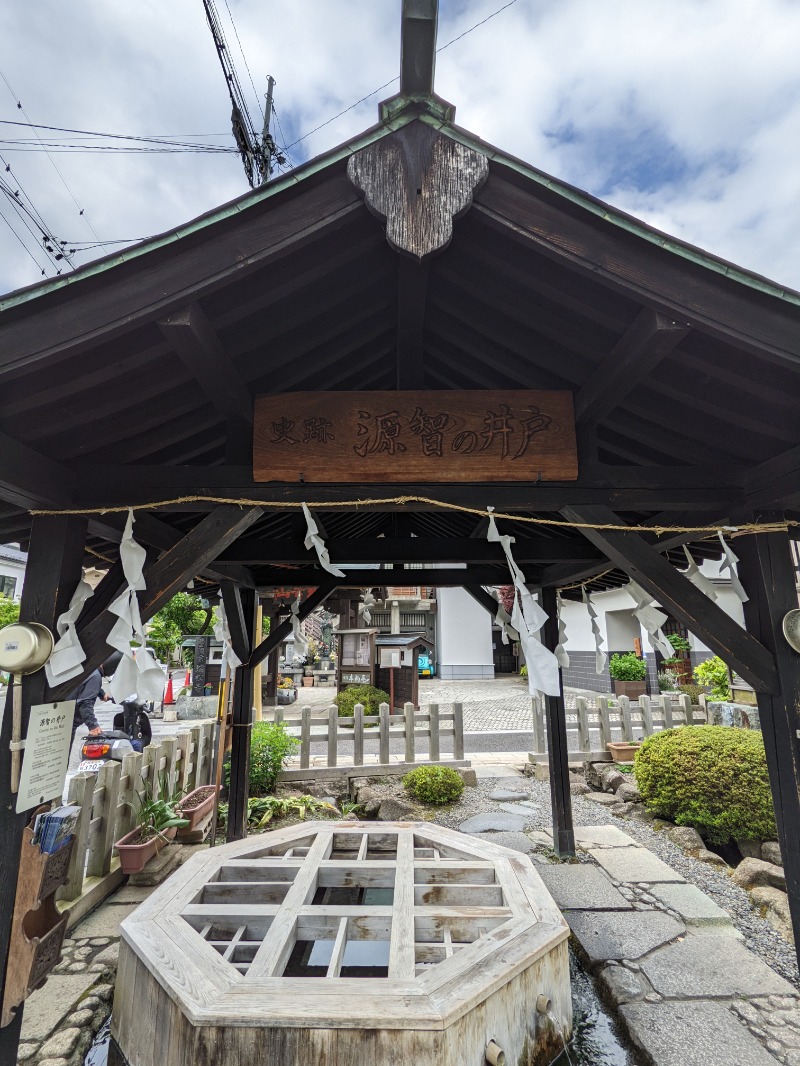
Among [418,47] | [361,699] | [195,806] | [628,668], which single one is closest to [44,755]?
[418,47]

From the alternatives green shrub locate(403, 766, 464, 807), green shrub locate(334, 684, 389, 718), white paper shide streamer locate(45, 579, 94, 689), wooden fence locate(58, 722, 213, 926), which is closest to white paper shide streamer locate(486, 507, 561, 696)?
white paper shide streamer locate(45, 579, 94, 689)

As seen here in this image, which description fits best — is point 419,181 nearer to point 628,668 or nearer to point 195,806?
point 195,806

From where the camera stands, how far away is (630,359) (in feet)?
7.32

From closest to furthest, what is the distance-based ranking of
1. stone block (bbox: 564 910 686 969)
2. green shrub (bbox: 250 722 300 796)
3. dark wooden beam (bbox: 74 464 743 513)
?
dark wooden beam (bbox: 74 464 743 513), stone block (bbox: 564 910 686 969), green shrub (bbox: 250 722 300 796)

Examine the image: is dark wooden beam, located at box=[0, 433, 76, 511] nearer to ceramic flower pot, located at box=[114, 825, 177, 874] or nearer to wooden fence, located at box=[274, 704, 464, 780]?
ceramic flower pot, located at box=[114, 825, 177, 874]

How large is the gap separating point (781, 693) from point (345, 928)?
8.75 feet

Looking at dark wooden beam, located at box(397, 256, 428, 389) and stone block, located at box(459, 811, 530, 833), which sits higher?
dark wooden beam, located at box(397, 256, 428, 389)

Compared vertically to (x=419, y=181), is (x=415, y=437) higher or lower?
lower

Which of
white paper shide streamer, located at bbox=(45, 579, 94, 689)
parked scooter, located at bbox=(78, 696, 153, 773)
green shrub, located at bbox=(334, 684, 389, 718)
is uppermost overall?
white paper shide streamer, located at bbox=(45, 579, 94, 689)

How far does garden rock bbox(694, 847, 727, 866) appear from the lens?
5.39 meters

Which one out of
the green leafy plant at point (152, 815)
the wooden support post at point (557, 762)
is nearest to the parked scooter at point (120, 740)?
the green leafy plant at point (152, 815)

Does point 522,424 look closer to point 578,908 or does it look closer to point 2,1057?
point 2,1057

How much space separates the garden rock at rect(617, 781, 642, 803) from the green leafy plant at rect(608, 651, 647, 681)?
358 inches

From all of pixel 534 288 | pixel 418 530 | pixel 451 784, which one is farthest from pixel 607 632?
pixel 534 288
